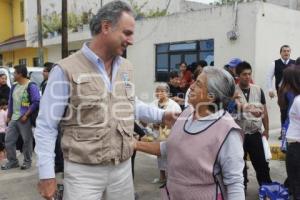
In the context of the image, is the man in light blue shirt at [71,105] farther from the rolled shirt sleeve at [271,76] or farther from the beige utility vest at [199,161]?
the rolled shirt sleeve at [271,76]

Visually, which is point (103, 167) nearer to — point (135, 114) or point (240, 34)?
point (135, 114)

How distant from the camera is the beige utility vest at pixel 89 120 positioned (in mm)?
2480

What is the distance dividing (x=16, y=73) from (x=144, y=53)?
7.37 m

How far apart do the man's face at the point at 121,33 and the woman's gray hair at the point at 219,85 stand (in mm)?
520

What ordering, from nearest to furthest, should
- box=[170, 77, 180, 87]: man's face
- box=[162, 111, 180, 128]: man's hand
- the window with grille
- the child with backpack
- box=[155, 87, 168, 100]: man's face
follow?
box=[162, 111, 180, 128]: man's hand, box=[155, 87, 168, 100]: man's face, box=[170, 77, 180, 87]: man's face, the child with backpack, the window with grille

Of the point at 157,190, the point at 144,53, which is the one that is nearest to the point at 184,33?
the point at 144,53

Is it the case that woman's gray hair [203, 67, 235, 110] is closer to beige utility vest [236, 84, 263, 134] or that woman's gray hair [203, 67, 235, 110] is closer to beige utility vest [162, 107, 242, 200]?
beige utility vest [162, 107, 242, 200]

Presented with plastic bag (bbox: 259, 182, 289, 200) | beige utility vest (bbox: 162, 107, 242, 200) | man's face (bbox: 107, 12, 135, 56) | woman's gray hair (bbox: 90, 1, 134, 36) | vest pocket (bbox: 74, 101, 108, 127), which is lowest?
plastic bag (bbox: 259, 182, 289, 200)

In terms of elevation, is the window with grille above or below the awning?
below

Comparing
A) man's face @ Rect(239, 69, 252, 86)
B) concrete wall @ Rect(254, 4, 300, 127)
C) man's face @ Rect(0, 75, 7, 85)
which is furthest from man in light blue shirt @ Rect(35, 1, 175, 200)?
concrete wall @ Rect(254, 4, 300, 127)

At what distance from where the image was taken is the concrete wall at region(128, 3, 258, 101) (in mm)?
10109

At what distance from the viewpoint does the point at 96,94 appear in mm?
2504

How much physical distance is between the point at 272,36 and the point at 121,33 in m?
8.36

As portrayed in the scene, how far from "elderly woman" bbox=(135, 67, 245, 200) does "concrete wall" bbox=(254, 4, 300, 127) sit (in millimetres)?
7663
